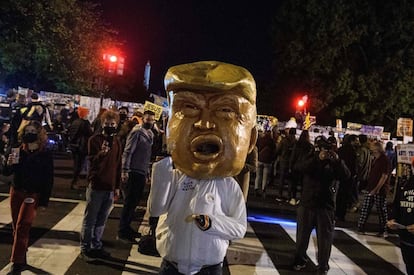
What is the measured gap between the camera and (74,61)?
26.3m

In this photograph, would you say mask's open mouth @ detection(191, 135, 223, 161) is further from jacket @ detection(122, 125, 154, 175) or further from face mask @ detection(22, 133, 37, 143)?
jacket @ detection(122, 125, 154, 175)

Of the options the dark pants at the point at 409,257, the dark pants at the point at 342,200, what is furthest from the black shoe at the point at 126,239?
the dark pants at the point at 342,200

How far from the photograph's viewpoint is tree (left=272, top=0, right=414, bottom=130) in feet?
93.7

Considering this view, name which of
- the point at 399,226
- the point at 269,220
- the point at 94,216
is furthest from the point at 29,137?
the point at 269,220

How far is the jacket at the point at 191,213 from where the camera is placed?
3.40 meters

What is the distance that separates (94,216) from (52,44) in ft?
65.1

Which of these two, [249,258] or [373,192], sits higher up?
[373,192]

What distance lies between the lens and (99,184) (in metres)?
6.36

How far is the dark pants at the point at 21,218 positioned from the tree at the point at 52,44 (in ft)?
59.8

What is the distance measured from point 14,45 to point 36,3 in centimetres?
220

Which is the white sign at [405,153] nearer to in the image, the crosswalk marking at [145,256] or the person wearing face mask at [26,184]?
the crosswalk marking at [145,256]

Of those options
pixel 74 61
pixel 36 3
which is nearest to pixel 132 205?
pixel 36 3

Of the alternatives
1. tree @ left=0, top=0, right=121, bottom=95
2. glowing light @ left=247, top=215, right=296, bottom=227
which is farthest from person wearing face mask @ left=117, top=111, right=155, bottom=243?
tree @ left=0, top=0, right=121, bottom=95

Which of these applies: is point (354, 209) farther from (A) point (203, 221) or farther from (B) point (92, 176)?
(A) point (203, 221)
